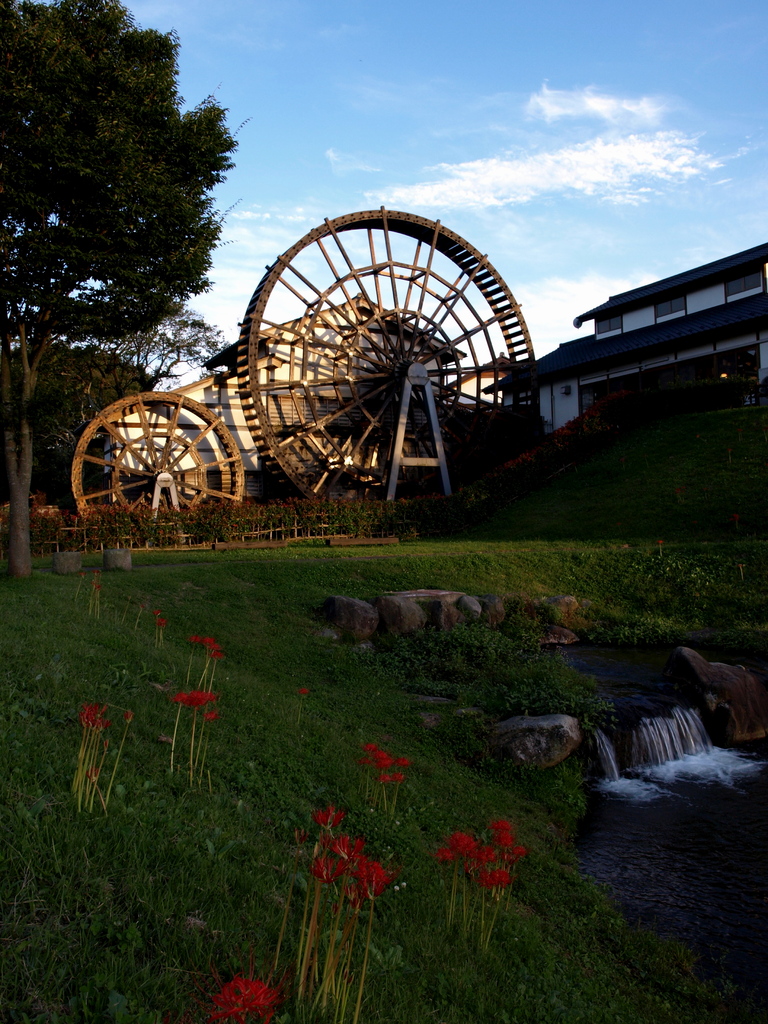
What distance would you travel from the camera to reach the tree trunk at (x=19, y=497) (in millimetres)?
10788

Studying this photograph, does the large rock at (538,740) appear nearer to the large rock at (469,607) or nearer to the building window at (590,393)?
the large rock at (469,607)

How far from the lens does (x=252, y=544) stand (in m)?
16.5

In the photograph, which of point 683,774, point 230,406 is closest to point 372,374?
point 230,406

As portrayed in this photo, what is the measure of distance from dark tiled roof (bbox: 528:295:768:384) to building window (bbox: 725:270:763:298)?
0.50 metres

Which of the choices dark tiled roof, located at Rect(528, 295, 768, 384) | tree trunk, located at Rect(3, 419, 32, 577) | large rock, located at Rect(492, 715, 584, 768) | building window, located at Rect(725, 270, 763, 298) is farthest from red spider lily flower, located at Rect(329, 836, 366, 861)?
building window, located at Rect(725, 270, 763, 298)

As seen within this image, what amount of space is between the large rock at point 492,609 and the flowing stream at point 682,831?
2.40 m

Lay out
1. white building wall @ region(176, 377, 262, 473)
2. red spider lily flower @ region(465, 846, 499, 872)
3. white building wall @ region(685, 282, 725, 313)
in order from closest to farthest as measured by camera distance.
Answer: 1. red spider lily flower @ region(465, 846, 499, 872)
2. white building wall @ region(176, 377, 262, 473)
3. white building wall @ region(685, 282, 725, 313)

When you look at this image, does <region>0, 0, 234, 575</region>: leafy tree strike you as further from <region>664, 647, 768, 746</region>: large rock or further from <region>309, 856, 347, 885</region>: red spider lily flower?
<region>309, 856, 347, 885</region>: red spider lily flower

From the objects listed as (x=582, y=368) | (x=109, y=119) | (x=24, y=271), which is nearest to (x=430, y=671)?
(x=24, y=271)

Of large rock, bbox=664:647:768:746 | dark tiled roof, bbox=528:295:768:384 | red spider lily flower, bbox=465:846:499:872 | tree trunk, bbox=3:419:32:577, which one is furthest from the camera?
dark tiled roof, bbox=528:295:768:384

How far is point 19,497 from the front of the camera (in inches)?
435

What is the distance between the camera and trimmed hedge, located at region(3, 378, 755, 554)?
53.5 ft

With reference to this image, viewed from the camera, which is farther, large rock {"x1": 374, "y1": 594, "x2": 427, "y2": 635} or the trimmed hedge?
the trimmed hedge

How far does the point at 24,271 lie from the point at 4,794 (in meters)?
9.30
